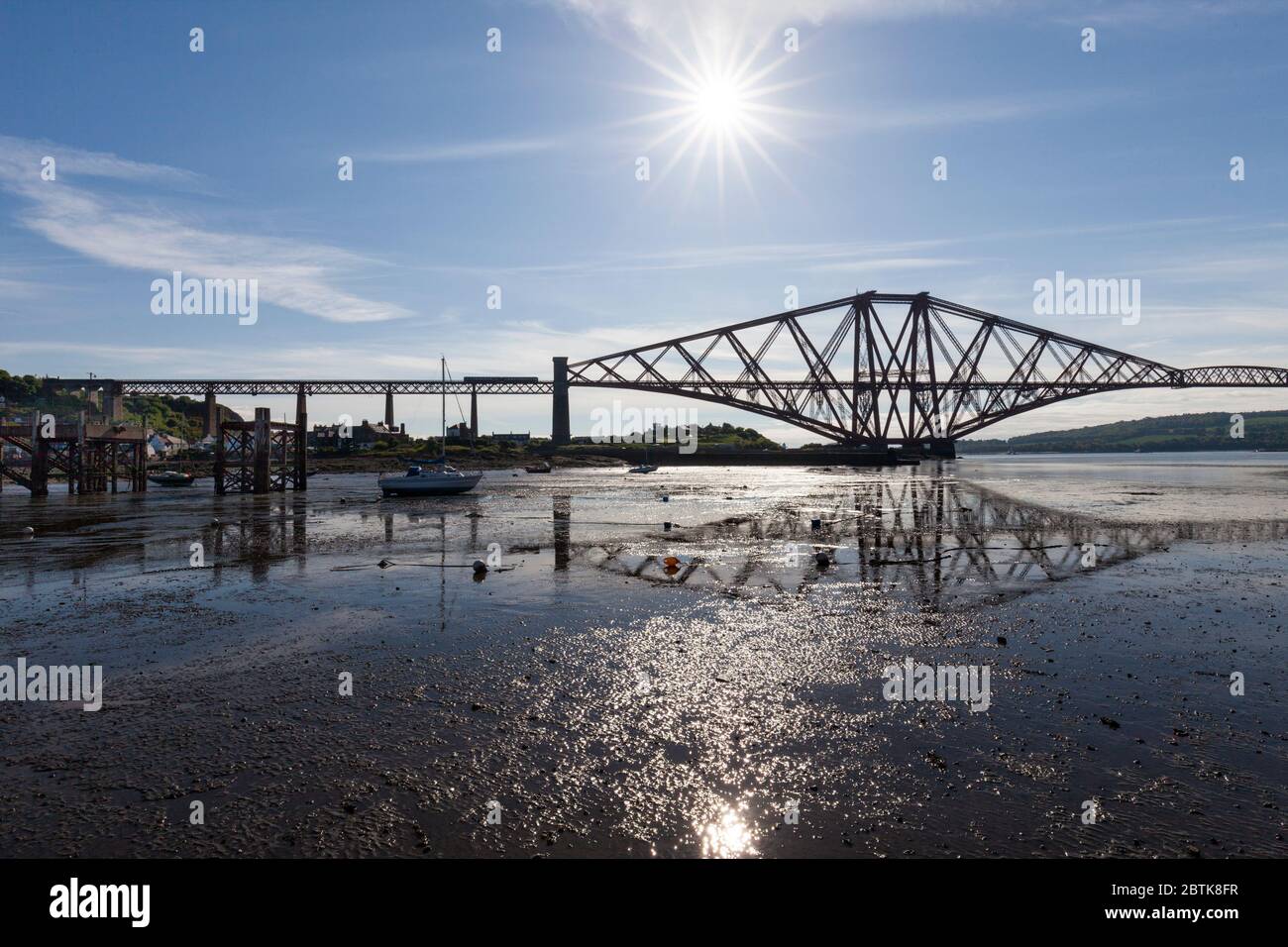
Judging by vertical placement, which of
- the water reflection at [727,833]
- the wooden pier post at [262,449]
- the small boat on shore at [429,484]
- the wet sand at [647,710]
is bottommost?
the water reflection at [727,833]

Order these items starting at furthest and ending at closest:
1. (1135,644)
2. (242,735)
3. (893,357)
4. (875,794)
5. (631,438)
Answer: (631,438) < (893,357) < (1135,644) < (242,735) < (875,794)

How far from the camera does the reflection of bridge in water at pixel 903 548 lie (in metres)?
17.5

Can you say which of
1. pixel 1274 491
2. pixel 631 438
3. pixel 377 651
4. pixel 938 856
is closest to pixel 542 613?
pixel 377 651

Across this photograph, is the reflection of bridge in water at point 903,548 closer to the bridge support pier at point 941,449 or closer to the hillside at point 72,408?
the bridge support pier at point 941,449

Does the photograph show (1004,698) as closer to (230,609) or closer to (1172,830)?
(1172,830)

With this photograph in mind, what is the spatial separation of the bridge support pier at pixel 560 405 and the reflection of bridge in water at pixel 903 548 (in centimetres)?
10857

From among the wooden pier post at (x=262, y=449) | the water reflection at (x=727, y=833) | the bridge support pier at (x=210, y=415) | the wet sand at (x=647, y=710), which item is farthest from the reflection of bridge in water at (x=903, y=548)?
the bridge support pier at (x=210, y=415)

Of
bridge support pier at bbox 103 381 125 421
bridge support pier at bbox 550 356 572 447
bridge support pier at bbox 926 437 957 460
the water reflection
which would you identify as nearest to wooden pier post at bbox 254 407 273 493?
the water reflection

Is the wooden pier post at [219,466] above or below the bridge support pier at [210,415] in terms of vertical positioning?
below

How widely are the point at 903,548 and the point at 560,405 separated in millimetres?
126195

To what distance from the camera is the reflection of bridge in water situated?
1750 cm

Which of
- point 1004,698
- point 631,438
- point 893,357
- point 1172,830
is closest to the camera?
point 1172,830

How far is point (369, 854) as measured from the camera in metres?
5.30

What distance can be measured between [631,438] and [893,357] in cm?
7080
